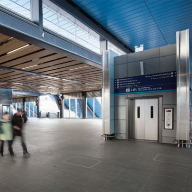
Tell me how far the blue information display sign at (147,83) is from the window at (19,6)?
5682 millimetres

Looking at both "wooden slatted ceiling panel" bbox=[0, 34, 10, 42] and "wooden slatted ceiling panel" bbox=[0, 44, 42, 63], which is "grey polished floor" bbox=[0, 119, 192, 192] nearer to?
"wooden slatted ceiling panel" bbox=[0, 34, 10, 42]

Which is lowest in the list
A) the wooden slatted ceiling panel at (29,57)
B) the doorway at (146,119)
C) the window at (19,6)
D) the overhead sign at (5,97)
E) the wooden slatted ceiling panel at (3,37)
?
the doorway at (146,119)

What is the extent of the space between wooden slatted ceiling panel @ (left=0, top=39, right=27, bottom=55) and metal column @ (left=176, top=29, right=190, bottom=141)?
7.56 meters

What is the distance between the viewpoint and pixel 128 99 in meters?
8.71

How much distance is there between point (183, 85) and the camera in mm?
6883

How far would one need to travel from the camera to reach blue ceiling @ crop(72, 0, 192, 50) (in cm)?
857

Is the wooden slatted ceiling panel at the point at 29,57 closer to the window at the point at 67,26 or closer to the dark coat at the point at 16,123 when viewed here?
the window at the point at 67,26

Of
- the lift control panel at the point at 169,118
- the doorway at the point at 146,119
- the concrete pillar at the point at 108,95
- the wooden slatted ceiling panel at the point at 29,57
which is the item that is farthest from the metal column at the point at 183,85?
the wooden slatted ceiling panel at the point at 29,57

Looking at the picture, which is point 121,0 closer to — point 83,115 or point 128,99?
point 128,99

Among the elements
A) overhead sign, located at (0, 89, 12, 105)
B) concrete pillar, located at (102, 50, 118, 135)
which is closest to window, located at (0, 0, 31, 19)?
concrete pillar, located at (102, 50, 118, 135)

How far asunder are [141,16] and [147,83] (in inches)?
176

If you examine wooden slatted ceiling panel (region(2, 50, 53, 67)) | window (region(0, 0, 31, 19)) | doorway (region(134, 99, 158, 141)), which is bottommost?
doorway (region(134, 99, 158, 141))

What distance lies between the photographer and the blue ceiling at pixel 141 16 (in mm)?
8570

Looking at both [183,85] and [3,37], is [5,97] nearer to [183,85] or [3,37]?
[3,37]
